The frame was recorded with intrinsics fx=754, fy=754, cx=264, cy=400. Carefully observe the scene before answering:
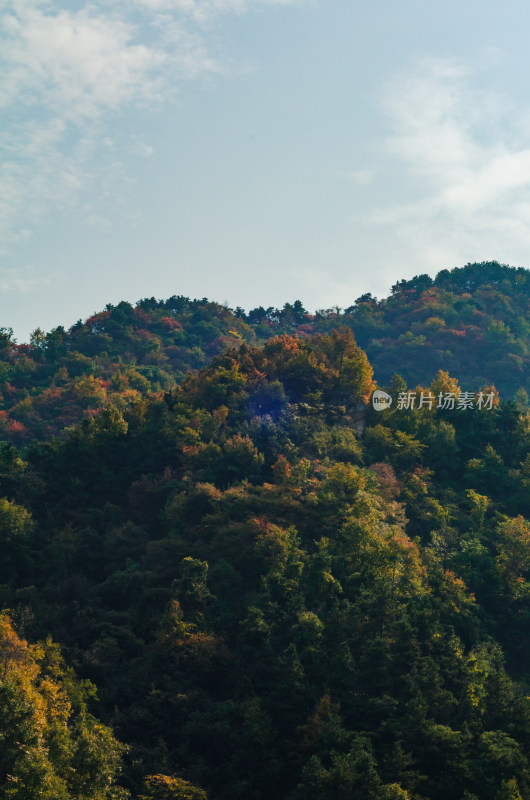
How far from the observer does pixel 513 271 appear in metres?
70.6

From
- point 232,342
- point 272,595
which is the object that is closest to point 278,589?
point 272,595

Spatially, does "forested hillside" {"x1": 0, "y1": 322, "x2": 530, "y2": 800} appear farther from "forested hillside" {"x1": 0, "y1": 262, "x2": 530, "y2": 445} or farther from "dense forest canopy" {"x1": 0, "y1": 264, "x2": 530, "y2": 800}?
"forested hillside" {"x1": 0, "y1": 262, "x2": 530, "y2": 445}

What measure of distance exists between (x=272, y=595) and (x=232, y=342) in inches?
1676

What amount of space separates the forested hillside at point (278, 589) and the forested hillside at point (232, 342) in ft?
43.7

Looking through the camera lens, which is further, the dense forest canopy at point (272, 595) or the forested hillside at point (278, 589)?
the forested hillside at point (278, 589)

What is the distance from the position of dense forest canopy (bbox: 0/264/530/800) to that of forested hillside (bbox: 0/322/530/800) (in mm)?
75

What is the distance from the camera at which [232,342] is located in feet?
214

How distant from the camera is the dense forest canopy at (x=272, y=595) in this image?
63.2ft

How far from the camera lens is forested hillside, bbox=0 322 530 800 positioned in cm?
1958

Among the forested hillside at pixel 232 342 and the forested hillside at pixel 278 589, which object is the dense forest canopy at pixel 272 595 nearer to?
the forested hillside at pixel 278 589

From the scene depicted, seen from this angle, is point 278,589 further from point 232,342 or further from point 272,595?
point 232,342

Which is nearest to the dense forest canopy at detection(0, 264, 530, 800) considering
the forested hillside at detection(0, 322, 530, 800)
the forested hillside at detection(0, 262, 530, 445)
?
the forested hillside at detection(0, 322, 530, 800)

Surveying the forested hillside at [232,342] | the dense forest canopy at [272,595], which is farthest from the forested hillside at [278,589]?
the forested hillside at [232,342]

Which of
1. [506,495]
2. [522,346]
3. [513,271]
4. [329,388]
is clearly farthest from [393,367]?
[506,495]
